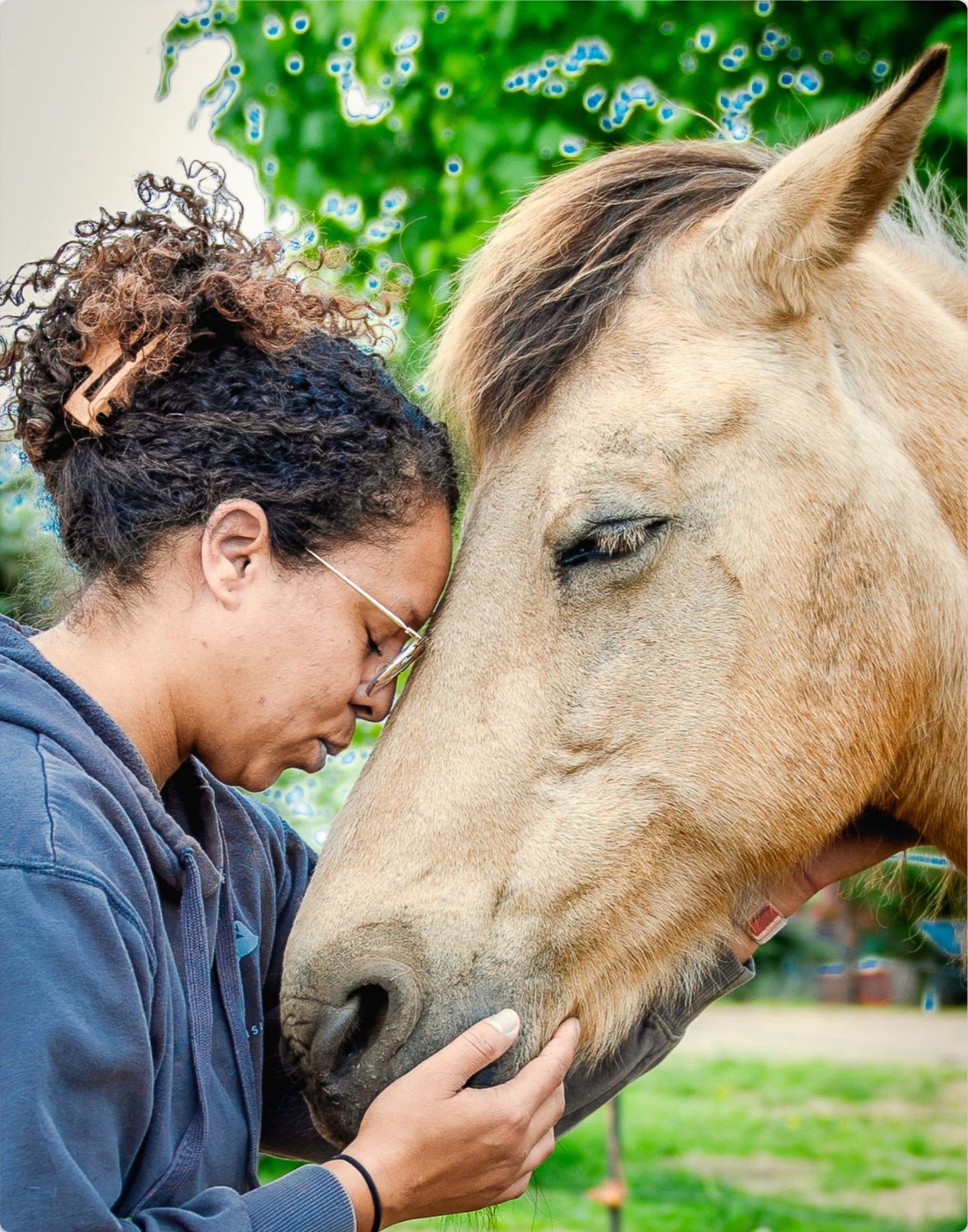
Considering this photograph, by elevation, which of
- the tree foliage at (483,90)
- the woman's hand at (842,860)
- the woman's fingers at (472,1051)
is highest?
the tree foliage at (483,90)

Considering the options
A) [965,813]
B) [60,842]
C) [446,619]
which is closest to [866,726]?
[965,813]

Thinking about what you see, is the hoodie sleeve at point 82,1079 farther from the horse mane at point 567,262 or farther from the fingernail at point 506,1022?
the horse mane at point 567,262

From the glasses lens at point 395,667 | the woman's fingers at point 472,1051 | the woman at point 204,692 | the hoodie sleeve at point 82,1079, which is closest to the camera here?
the hoodie sleeve at point 82,1079

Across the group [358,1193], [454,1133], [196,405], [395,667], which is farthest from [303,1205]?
[196,405]

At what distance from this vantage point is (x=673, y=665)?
1762 millimetres

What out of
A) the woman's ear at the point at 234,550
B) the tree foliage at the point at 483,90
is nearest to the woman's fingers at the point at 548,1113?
the woman's ear at the point at 234,550

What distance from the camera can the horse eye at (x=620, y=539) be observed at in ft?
5.78

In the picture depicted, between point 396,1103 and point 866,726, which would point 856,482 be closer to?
point 866,726

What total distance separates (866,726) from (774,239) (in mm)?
796

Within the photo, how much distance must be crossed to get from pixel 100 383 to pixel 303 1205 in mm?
1196

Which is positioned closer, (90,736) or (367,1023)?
(90,736)

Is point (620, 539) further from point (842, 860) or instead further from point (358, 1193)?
point (358, 1193)

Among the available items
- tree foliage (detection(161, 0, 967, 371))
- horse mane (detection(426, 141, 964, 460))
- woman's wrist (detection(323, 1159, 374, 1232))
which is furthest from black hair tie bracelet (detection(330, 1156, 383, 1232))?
tree foliage (detection(161, 0, 967, 371))

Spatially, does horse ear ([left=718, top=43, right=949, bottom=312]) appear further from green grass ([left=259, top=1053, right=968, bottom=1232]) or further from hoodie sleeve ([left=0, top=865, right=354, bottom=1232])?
green grass ([left=259, top=1053, right=968, bottom=1232])
